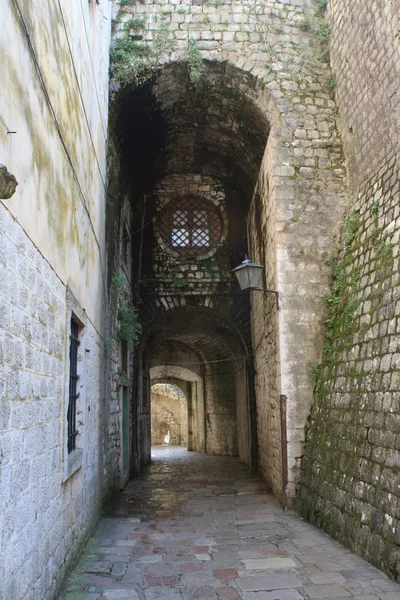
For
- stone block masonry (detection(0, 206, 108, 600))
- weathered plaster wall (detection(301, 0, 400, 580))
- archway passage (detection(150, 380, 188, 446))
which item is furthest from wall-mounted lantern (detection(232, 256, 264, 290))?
archway passage (detection(150, 380, 188, 446))

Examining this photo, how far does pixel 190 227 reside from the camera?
11.1 meters

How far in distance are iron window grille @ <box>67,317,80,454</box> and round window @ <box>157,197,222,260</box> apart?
20.4 ft

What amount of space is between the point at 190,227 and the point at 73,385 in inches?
270

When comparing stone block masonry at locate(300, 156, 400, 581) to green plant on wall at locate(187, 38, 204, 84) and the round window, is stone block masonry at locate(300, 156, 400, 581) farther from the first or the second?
the round window

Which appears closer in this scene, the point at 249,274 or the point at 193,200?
the point at 249,274

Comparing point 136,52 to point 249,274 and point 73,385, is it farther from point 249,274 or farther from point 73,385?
point 73,385

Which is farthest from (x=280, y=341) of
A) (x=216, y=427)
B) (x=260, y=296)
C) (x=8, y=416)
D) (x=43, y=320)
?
(x=216, y=427)

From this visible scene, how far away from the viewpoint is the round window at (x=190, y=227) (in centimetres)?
1091

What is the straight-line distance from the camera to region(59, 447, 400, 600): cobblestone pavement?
3.88 metres

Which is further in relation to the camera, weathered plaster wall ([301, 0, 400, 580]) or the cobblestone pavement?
weathered plaster wall ([301, 0, 400, 580])

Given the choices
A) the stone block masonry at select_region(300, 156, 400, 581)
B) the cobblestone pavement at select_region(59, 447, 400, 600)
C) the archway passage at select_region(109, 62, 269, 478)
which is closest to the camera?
the cobblestone pavement at select_region(59, 447, 400, 600)

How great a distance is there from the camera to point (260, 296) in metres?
9.35

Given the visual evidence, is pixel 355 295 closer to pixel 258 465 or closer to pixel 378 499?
pixel 378 499

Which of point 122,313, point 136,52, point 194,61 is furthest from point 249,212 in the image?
point 136,52
